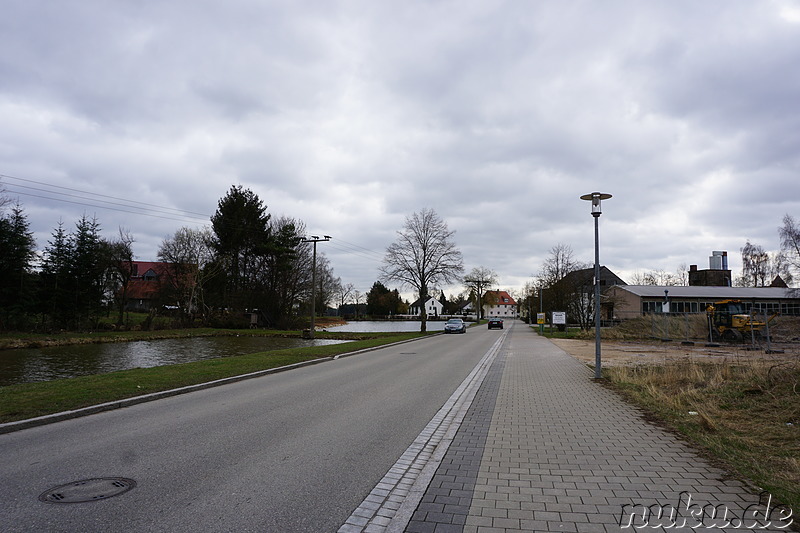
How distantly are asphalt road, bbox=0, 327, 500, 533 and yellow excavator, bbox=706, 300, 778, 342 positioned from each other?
28.5m

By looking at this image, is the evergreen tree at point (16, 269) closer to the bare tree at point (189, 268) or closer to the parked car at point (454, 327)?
the bare tree at point (189, 268)

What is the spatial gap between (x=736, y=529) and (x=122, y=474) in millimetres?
5580

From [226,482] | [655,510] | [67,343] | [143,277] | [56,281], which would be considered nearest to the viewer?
[655,510]

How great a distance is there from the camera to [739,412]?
26.2ft

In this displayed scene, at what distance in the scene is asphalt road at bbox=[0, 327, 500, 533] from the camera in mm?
3881

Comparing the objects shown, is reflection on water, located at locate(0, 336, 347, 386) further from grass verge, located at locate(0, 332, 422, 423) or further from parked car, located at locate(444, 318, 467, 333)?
parked car, located at locate(444, 318, 467, 333)

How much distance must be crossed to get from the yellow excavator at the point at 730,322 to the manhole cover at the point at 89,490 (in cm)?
3255

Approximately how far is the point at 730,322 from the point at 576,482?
31965 millimetres

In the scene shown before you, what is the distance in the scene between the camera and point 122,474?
4.89m

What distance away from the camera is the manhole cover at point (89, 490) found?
4224 mm

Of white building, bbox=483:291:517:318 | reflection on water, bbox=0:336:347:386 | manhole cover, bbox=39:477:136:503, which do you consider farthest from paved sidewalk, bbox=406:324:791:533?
white building, bbox=483:291:517:318

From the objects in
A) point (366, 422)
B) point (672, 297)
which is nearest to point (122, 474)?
point (366, 422)

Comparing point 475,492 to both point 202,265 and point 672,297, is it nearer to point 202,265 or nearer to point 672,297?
point 202,265

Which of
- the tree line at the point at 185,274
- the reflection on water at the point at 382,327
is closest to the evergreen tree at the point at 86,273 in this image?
the tree line at the point at 185,274
